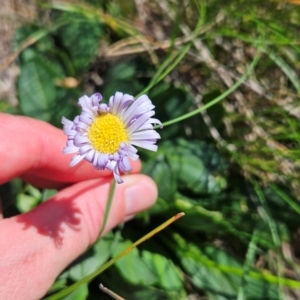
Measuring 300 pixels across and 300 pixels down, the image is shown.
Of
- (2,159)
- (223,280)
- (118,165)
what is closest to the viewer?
(118,165)

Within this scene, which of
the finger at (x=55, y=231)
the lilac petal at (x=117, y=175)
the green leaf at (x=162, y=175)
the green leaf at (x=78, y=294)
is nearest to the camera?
the lilac petal at (x=117, y=175)

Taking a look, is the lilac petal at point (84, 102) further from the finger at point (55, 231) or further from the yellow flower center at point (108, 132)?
the finger at point (55, 231)

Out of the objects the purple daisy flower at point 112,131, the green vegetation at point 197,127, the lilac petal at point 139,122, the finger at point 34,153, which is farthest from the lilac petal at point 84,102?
the green vegetation at point 197,127

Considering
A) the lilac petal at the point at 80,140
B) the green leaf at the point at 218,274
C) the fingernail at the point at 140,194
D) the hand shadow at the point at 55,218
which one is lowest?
the green leaf at the point at 218,274

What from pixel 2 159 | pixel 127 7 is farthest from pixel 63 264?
pixel 127 7

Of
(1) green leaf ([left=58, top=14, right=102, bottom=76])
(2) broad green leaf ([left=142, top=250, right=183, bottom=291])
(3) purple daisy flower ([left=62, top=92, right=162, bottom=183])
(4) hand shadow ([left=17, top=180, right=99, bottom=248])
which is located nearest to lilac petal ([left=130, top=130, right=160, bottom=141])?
(3) purple daisy flower ([left=62, top=92, right=162, bottom=183])

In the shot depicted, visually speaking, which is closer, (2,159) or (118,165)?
(118,165)

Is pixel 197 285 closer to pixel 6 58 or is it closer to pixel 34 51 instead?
pixel 34 51
